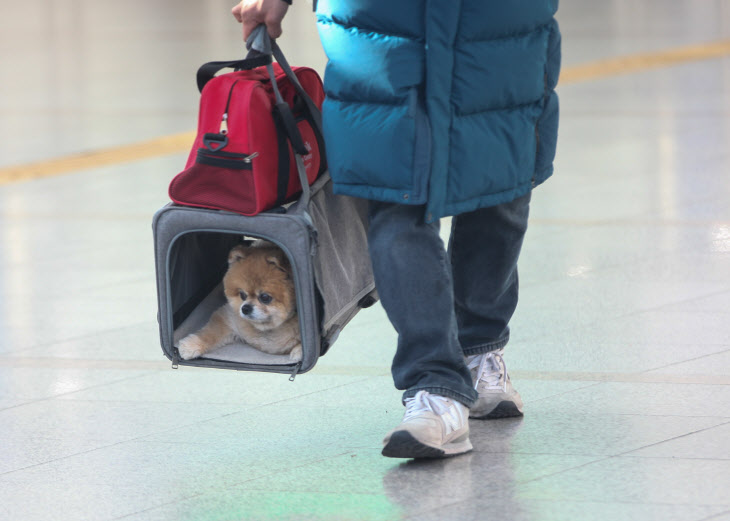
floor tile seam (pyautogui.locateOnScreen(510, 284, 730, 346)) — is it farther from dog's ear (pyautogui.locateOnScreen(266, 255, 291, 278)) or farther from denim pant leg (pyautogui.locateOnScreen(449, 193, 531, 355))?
dog's ear (pyautogui.locateOnScreen(266, 255, 291, 278))

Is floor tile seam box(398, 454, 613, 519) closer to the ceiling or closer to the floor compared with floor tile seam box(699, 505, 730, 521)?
closer to the floor

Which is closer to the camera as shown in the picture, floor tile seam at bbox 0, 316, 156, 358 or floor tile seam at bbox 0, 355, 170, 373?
floor tile seam at bbox 0, 355, 170, 373

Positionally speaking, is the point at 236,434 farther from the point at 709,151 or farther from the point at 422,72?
the point at 709,151

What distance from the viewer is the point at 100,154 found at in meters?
8.21

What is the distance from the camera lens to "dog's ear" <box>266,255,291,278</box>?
10.2 feet

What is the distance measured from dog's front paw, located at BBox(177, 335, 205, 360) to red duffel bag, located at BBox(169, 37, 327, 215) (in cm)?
36

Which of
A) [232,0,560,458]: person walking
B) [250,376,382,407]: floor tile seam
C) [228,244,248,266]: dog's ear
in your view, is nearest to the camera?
[232,0,560,458]: person walking

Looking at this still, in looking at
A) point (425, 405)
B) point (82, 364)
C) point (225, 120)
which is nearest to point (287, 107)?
point (225, 120)

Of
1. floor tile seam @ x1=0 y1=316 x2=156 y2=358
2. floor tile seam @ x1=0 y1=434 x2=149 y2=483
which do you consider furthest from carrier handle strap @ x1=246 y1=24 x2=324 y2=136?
floor tile seam @ x1=0 y1=316 x2=156 y2=358

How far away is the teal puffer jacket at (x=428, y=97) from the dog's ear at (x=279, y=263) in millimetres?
275

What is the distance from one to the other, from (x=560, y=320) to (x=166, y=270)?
1682mm

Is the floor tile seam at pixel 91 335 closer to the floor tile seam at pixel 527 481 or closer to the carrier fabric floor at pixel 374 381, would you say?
the carrier fabric floor at pixel 374 381

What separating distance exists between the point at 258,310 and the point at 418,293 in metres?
0.40

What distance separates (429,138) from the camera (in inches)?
112
